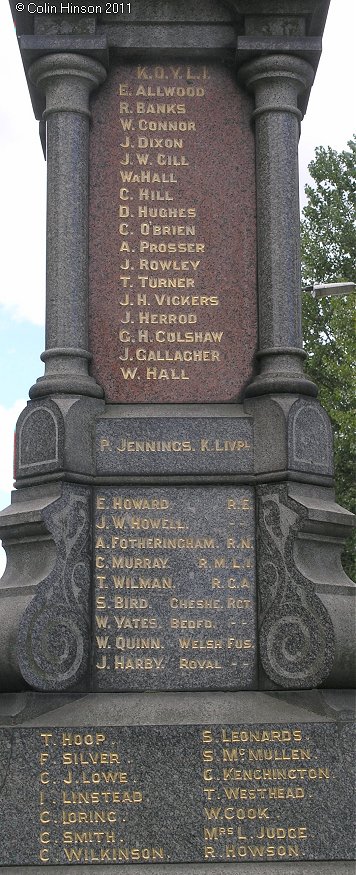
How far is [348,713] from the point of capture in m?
7.75

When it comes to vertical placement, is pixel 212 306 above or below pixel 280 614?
above

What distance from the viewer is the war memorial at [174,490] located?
750cm

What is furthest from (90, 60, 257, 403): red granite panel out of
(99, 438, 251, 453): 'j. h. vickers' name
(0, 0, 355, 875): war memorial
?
(99, 438, 251, 453): 'j. h. vickers' name

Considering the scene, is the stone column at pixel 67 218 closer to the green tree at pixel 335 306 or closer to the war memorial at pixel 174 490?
the war memorial at pixel 174 490

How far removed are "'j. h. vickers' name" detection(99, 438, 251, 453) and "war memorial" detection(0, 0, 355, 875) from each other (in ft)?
0.04

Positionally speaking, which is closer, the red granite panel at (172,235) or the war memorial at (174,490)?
the war memorial at (174,490)

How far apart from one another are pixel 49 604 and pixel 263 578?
1.38 metres

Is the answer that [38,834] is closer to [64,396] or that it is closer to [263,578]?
[263,578]

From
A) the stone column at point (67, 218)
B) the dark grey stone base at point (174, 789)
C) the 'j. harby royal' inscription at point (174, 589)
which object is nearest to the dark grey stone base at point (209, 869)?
the dark grey stone base at point (174, 789)

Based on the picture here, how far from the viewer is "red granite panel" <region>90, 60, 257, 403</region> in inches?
340

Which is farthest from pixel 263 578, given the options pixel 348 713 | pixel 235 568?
pixel 348 713

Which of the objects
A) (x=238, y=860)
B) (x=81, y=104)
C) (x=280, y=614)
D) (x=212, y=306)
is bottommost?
(x=238, y=860)

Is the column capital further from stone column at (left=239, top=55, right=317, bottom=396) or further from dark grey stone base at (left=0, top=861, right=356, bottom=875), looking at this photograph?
dark grey stone base at (left=0, top=861, right=356, bottom=875)

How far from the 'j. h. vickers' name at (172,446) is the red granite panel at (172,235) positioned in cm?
39
